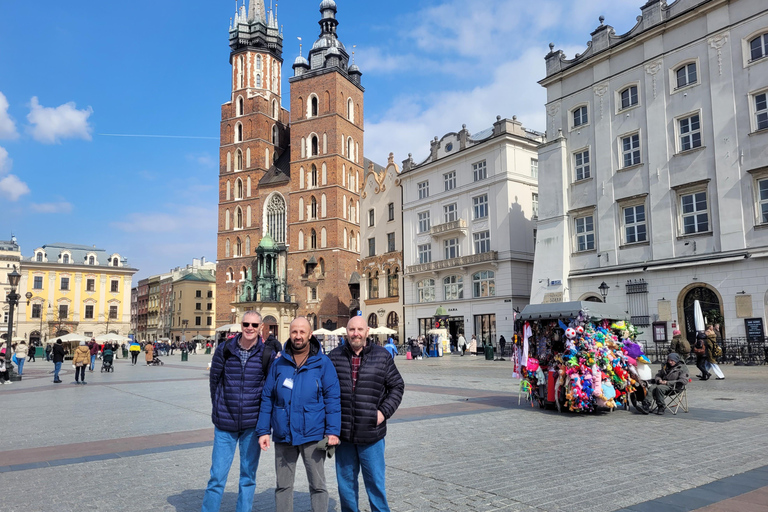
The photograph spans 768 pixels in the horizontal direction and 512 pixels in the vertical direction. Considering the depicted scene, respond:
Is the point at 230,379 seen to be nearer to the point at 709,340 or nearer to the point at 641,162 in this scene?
the point at 709,340

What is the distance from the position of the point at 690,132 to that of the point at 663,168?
192 centimetres

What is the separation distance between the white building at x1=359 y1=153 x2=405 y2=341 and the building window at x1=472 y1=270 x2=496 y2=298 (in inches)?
327

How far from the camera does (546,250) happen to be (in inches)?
1291

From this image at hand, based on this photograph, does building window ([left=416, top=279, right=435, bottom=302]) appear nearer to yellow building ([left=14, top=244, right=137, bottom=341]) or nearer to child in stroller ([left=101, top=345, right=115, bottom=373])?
child in stroller ([left=101, top=345, right=115, bottom=373])

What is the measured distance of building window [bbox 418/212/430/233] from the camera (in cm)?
4744

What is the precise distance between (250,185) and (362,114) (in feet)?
51.8

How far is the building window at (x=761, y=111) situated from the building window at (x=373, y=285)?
3265cm

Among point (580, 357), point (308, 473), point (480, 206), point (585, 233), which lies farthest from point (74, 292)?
point (308, 473)

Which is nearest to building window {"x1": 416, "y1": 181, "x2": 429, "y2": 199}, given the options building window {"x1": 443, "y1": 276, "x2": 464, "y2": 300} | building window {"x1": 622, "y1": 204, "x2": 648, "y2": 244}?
building window {"x1": 443, "y1": 276, "x2": 464, "y2": 300}

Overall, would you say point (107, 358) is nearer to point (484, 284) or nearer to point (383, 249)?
point (484, 284)

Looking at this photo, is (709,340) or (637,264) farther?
(637,264)

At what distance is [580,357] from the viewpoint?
37.2 ft

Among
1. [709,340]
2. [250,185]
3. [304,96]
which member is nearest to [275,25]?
[304,96]

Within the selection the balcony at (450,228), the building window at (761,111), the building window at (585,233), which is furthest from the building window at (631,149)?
the balcony at (450,228)
